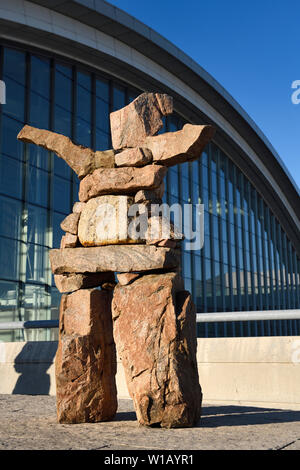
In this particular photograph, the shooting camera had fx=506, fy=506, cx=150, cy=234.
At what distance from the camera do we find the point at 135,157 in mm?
4934

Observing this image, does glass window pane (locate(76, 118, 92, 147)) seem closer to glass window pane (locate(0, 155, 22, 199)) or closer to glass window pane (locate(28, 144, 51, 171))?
glass window pane (locate(28, 144, 51, 171))

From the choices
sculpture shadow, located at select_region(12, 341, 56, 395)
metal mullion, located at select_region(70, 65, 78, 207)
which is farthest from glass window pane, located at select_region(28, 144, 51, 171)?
sculpture shadow, located at select_region(12, 341, 56, 395)

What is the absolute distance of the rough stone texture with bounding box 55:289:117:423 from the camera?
4727mm

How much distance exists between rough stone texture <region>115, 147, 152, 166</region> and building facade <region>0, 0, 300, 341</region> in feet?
30.0

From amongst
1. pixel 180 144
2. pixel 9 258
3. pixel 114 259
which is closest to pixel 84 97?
pixel 9 258

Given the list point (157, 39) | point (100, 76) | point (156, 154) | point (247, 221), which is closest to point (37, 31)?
point (100, 76)

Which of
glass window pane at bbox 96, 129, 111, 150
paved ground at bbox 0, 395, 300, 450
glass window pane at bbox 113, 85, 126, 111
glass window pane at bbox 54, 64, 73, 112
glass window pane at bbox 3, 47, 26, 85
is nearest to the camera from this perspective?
paved ground at bbox 0, 395, 300, 450

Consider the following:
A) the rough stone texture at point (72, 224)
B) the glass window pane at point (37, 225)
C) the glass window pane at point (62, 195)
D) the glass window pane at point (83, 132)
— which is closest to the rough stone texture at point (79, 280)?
the rough stone texture at point (72, 224)

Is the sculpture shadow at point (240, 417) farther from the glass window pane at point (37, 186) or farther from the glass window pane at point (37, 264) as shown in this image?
the glass window pane at point (37, 186)

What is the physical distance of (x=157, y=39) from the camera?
58.3 feet

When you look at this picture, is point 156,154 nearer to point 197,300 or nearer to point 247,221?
point 197,300

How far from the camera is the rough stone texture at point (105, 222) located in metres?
4.82

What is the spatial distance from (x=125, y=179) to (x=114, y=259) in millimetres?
796

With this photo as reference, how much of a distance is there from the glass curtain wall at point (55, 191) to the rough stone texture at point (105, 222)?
894cm
